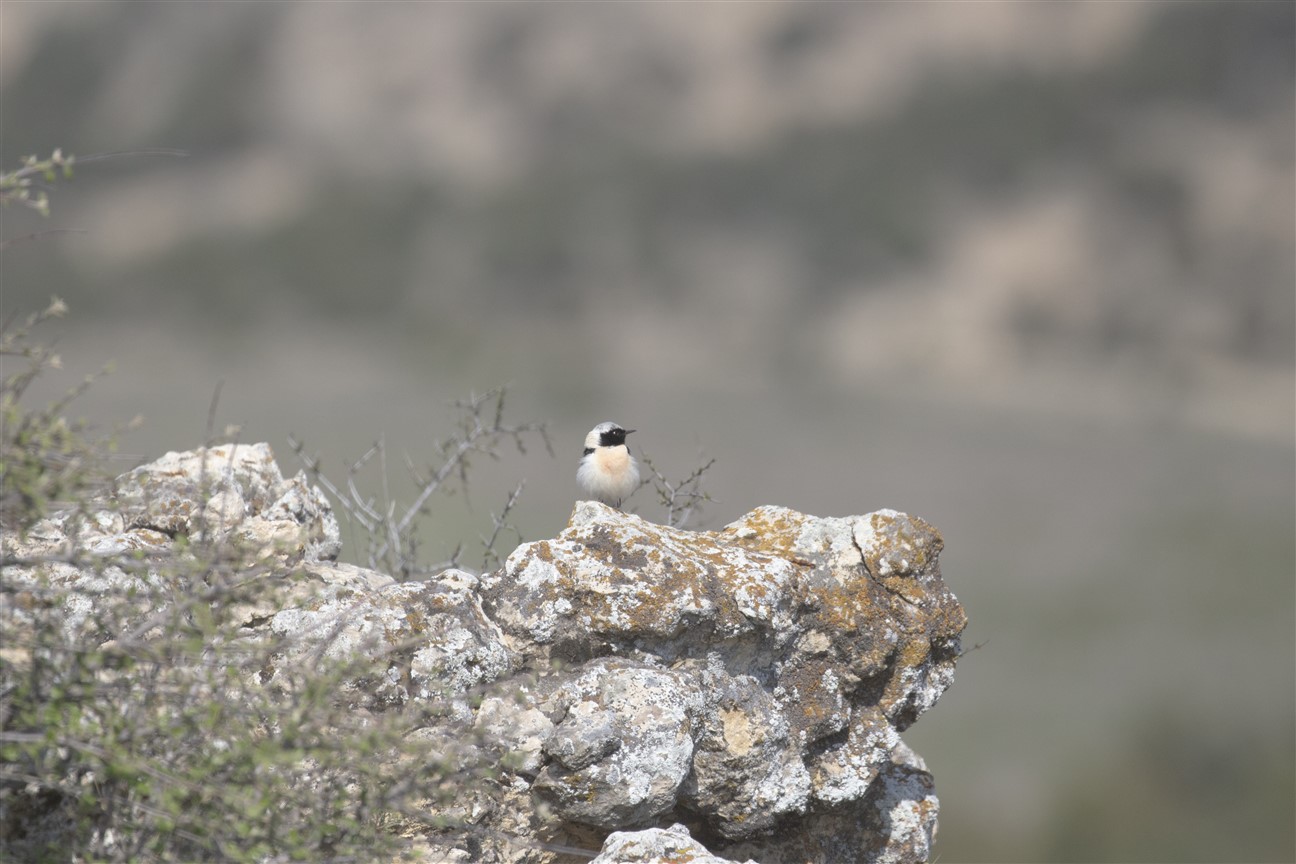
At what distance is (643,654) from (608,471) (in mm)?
3428

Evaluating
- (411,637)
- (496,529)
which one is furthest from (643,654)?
(496,529)

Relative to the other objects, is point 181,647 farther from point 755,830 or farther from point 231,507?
point 755,830

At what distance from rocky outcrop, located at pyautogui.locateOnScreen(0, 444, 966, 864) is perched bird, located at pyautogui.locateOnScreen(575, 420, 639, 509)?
87.9 inches

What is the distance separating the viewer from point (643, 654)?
22.5 feet

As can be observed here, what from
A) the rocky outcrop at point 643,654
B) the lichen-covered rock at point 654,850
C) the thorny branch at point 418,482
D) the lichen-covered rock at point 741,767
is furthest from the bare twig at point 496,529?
the lichen-covered rock at point 654,850

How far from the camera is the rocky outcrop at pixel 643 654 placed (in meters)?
6.16

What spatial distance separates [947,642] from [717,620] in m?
1.76

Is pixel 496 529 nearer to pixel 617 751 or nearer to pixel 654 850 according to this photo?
pixel 617 751

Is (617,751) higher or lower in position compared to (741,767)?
lower

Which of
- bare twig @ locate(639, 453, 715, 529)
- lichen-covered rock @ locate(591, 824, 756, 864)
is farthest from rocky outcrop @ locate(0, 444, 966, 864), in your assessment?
bare twig @ locate(639, 453, 715, 529)

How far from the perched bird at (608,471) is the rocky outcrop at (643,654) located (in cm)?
223

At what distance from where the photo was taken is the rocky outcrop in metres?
6.16

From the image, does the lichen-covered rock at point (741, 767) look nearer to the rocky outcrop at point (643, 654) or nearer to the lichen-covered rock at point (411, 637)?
the rocky outcrop at point (643, 654)

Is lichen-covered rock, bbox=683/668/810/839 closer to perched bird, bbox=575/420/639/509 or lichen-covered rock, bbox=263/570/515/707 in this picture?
lichen-covered rock, bbox=263/570/515/707
